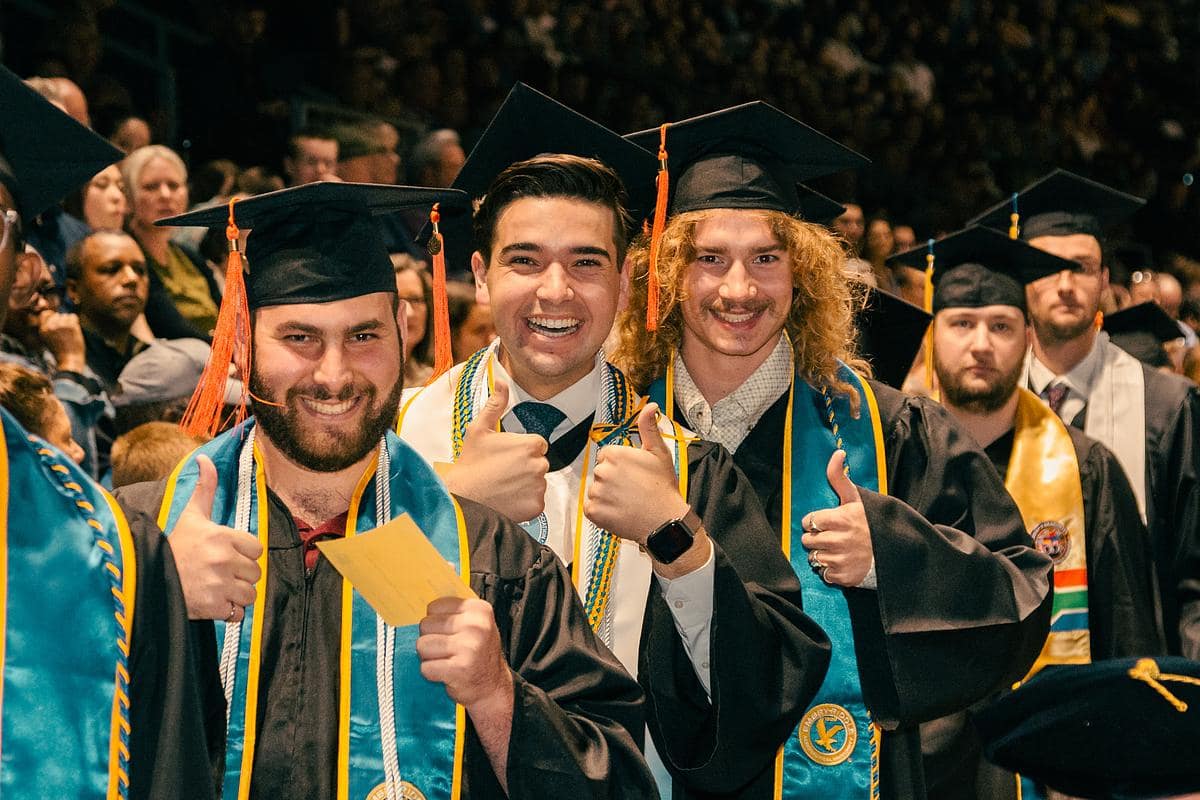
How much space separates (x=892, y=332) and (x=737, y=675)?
7.65 feet

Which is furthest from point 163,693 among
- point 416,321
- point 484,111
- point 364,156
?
point 484,111

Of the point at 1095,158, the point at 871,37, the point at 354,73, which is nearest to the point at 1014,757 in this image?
the point at 354,73

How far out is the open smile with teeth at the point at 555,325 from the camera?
342 cm

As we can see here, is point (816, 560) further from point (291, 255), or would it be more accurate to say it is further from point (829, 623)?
point (291, 255)

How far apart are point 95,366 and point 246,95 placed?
2.83 metres

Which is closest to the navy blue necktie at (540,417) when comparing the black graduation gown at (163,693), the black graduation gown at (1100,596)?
the black graduation gown at (163,693)

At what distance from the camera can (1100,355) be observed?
613cm

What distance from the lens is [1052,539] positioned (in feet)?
16.8

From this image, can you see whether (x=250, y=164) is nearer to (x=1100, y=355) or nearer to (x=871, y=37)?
(x=1100, y=355)

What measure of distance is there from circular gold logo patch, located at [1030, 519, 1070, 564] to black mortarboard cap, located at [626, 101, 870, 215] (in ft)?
5.16

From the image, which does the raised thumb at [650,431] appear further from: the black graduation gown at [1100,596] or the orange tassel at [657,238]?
the black graduation gown at [1100,596]

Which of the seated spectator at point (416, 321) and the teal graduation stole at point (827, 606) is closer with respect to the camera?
the teal graduation stole at point (827, 606)

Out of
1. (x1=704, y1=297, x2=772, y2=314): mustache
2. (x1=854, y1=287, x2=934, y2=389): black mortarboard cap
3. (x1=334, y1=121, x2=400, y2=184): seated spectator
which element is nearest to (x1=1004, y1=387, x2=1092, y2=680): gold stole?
(x1=854, y1=287, x2=934, y2=389): black mortarboard cap

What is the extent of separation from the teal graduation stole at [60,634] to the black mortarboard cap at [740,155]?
195 centimetres
